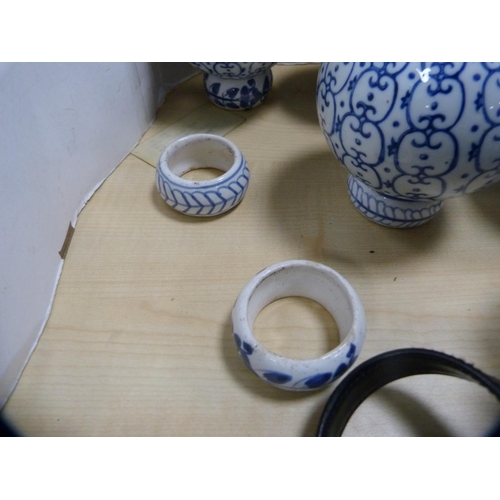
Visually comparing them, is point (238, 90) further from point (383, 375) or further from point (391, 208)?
point (383, 375)

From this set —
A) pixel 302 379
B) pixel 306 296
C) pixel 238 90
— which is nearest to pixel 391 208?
pixel 306 296

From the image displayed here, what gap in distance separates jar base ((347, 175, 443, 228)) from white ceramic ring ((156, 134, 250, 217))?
0.18 metres

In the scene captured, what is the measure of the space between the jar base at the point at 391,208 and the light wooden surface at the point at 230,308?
0.06 ft

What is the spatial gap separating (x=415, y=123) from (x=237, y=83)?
486mm

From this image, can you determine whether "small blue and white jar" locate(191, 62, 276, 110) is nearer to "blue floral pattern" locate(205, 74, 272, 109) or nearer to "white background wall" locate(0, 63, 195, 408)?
"blue floral pattern" locate(205, 74, 272, 109)

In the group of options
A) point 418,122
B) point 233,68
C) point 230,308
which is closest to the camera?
point 418,122

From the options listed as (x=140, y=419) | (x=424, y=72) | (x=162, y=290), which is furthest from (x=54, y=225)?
(x=424, y=72)

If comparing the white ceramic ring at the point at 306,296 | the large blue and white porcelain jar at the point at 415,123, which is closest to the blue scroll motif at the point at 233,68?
the large blue and white porcelain jar at the point at 415,123

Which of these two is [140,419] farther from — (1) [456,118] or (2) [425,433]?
(1) [456,118]

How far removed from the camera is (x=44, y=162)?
60cm

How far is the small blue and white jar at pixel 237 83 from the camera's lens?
2.63ft

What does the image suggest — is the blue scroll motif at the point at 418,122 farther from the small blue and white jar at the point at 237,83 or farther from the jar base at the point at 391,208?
the small blue and white jar at the point at 237,83

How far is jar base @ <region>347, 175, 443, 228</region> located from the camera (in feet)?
2.06

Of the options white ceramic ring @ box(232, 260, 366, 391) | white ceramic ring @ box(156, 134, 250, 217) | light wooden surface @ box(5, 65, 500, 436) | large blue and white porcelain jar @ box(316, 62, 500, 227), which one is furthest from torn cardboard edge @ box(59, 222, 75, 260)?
large blue and white porcelain jar @ box(316, 62, 500, 227)
